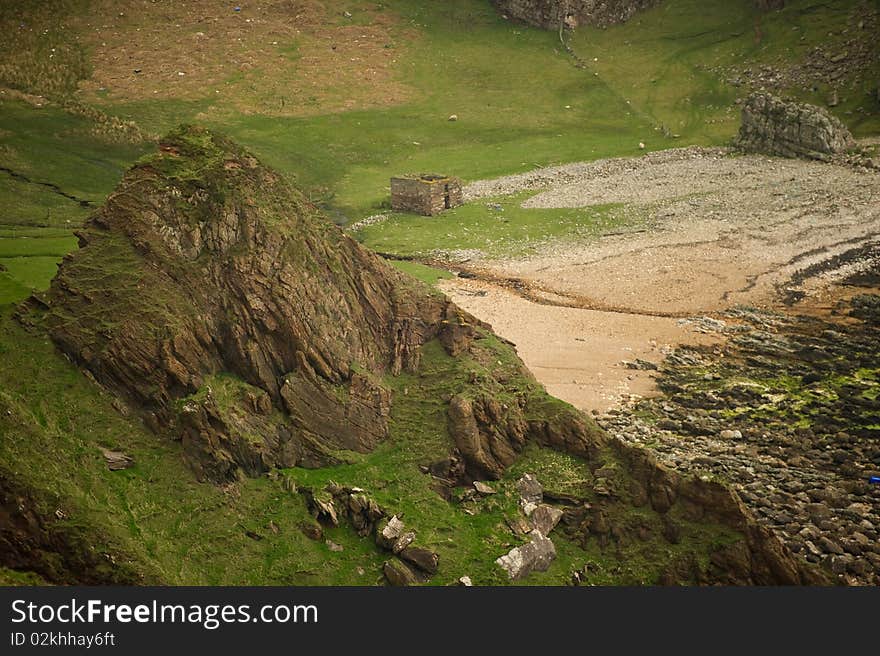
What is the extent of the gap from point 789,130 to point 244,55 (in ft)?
155

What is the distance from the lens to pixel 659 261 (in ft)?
172

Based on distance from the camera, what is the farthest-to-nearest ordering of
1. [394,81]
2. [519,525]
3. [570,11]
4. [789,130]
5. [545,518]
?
[570,11] → [394,81] → [789,130] → [545,518] → [519,525]

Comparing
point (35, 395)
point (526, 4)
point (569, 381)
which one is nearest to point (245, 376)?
point (35, 395)

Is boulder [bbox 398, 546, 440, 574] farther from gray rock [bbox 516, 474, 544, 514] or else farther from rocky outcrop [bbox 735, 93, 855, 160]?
rocky outcrop [bbox 735, 93, 855, 160]

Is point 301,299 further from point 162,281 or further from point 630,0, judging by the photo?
point 630,0

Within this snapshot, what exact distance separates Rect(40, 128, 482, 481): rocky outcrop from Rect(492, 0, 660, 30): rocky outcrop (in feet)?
285

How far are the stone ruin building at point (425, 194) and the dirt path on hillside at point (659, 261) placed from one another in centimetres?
412

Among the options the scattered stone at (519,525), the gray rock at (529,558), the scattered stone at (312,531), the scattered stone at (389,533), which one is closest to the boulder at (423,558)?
the scattered stone at (389,533)

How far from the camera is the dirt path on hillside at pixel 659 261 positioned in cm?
4106

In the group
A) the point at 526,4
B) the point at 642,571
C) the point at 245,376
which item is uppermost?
the point at 526,4

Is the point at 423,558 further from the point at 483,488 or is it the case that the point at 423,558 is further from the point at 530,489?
the point at 530,489

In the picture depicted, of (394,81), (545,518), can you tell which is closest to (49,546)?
(545,518)

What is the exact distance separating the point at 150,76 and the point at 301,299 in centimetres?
6770

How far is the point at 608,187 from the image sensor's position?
6669 cm
